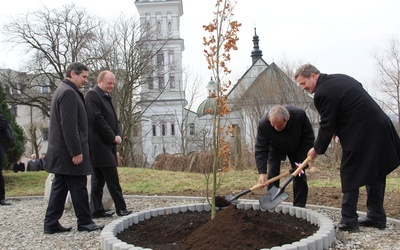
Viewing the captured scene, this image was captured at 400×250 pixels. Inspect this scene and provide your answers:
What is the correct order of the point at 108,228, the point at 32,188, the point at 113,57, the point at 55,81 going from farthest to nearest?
1. the point at 55,81
2. the point at 113,57
3. the point at 32,188
4. the point at 108,228

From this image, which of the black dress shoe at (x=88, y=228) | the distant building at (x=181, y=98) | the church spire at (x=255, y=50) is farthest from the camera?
the church spire at (x=255, y=50)

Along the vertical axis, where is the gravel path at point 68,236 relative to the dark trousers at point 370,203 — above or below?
below

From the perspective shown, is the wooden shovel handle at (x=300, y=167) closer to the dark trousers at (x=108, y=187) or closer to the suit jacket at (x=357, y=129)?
the suit jacket at (x=357, y=129)

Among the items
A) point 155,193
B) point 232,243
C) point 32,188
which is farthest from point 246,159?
point 232,243

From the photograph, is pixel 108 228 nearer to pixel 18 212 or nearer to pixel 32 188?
pixel 18 212

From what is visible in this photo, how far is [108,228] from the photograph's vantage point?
4156mm

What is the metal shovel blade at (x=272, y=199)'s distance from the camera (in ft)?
14.8

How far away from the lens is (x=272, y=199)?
4586 millimetres

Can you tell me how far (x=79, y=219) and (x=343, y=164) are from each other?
3.09 m

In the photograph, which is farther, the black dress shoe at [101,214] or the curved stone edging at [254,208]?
the black dress shoe at [101,214]

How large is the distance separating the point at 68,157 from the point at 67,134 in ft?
0.94

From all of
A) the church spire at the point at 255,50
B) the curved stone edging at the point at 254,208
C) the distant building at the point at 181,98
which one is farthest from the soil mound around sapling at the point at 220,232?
the church spire at the point at 255,50

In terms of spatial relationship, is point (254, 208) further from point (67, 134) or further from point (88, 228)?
point (67, 134)

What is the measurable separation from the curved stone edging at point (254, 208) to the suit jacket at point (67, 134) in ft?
2.67
